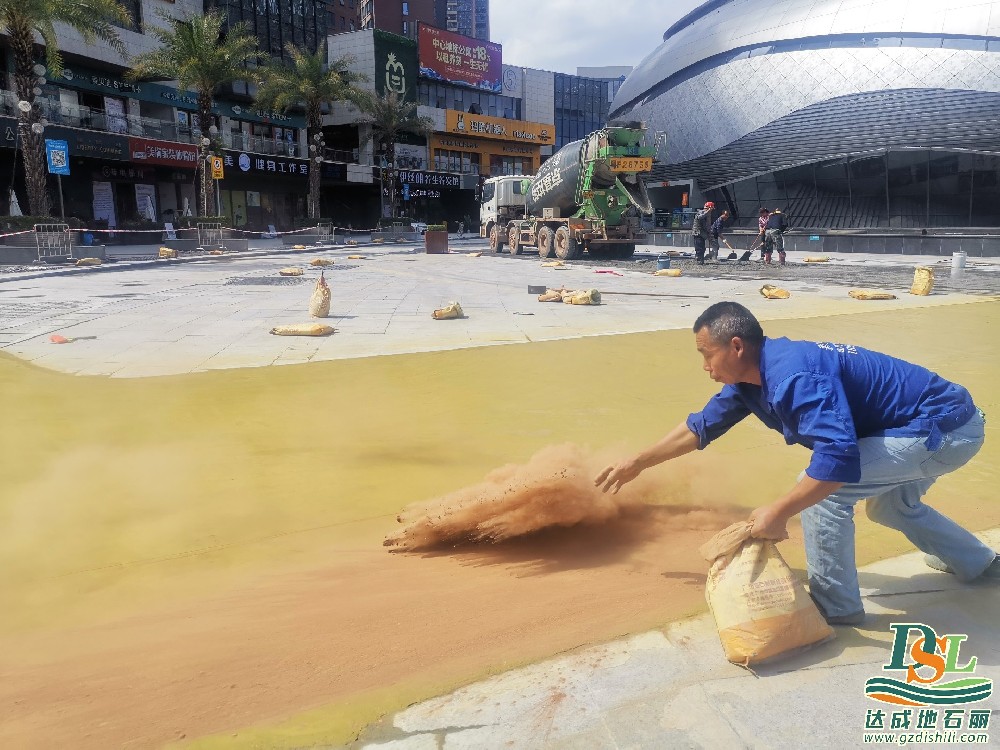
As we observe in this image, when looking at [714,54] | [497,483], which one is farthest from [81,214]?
[714,54]

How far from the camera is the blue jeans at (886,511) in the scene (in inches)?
109

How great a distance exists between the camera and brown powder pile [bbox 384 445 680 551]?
3883 mm

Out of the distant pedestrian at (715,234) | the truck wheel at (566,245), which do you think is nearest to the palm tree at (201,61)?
the truck wheel at (566,245)

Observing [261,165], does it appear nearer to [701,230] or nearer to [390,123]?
[390,123]

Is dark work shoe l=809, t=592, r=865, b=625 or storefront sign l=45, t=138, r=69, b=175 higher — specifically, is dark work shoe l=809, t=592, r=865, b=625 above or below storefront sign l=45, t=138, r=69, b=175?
below

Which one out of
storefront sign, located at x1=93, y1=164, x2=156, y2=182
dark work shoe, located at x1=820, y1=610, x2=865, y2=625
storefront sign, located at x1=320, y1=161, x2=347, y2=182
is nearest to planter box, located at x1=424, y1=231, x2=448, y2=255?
storefront sign, located at x1=93, y1=164, x2=156, y2=182

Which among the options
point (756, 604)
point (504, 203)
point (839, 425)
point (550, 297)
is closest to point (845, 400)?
point (839, 425)

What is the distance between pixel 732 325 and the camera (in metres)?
2.83

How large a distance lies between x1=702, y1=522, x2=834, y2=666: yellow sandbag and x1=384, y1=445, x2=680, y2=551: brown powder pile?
122 cm

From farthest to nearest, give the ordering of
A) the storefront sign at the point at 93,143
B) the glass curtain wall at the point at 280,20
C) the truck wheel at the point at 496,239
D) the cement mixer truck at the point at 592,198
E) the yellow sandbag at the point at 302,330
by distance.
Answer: the glass curtain wall at the point at 280,20 → the truck wheel at the point at 496,239 → the storefront sign at the point at 93,143 → the cement mixer truck at the point at 592,198 → the yellow sandbag at the point at 302,330

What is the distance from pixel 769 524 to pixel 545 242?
25.6 meters

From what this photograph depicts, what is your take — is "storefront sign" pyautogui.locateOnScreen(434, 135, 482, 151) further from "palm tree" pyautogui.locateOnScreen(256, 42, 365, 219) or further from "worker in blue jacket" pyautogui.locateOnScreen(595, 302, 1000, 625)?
"worker in blue jacket" pyautogui.locateOnScreen(595, 302, 1000, 625)

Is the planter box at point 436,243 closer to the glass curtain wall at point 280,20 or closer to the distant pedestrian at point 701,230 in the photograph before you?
the distant pedestrian at point 701,230

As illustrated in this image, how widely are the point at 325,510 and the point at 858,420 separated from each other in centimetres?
295
